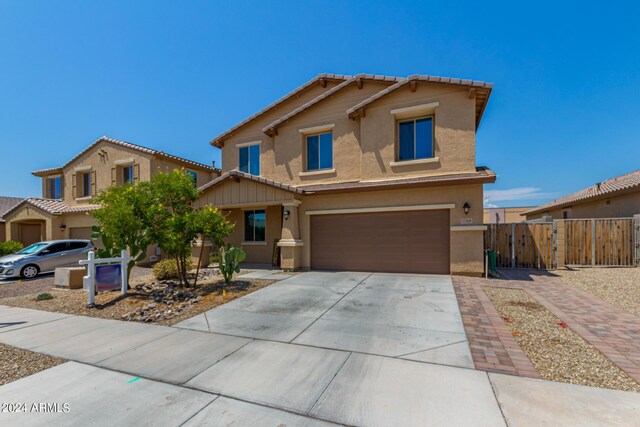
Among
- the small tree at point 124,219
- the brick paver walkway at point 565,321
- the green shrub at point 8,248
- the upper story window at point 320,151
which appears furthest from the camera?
the green shrub at point 8,248

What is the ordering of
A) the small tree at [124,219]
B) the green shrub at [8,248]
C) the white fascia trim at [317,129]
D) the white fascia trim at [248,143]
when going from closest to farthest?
the small tree at [124,219] → the white fascia trim at [317,129] → the white fascia trim at [248,143] → the green shrub at [8,248]

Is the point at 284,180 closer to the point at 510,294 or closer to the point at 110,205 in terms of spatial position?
the point at 110,205

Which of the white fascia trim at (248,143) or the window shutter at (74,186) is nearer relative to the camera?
the white fascia trim at (248,143)

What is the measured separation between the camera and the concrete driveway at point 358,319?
4.83 meters

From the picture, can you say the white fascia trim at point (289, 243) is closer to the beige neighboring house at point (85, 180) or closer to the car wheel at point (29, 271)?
the beige neighboring house at point (85, 180)

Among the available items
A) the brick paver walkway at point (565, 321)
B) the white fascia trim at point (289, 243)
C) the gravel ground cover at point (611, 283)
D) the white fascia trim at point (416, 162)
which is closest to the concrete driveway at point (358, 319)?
the brick paver walkway at point (565, 321)

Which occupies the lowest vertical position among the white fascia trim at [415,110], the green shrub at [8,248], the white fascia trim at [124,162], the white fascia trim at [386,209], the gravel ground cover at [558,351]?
the gravel ground cover at [558,351]

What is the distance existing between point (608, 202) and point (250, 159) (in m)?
21.2

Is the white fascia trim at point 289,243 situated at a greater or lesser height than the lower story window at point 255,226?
lesser

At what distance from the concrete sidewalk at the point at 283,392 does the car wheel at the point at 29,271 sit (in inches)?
469

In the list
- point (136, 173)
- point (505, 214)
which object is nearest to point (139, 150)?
point (136, 173)

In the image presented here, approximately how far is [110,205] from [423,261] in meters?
11.4

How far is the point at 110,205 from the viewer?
29.9 ft

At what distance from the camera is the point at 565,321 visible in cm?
590
